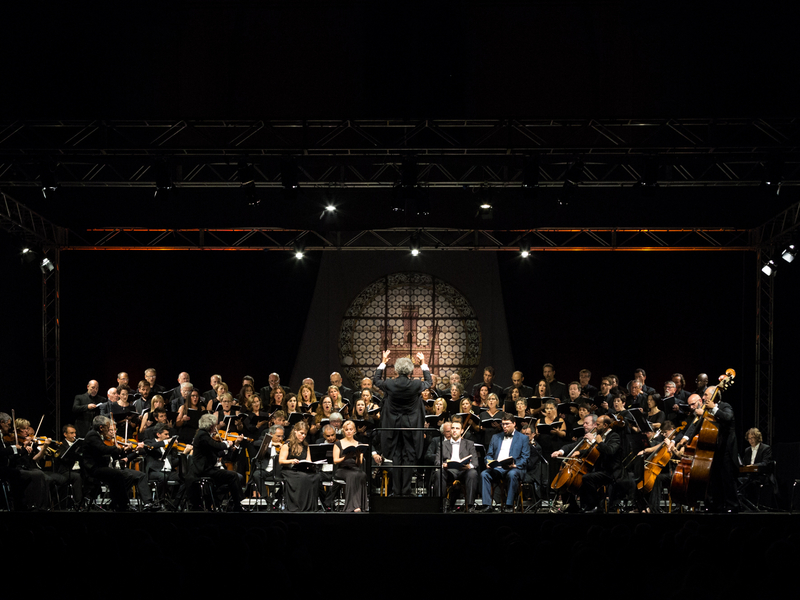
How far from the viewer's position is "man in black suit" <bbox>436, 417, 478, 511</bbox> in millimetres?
10141

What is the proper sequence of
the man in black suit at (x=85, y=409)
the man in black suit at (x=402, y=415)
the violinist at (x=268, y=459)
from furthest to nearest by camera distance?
the man in black suit at (x=85, y=409), the violinist at (x=268, y=459), the man in black suit at (x=402, y=415)

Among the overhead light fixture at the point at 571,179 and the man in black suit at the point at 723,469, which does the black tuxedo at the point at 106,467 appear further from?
the man in black suit at the point at 723,469

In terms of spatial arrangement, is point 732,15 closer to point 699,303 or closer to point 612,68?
point 612,68

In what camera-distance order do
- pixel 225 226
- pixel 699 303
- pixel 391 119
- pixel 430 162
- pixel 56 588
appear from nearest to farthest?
pixel 56 588, pixel 391 119, pixel 430 162, pixel 225 226, pixel 699 303

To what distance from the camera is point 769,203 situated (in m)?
12.5

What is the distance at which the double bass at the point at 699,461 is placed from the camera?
9062 mm

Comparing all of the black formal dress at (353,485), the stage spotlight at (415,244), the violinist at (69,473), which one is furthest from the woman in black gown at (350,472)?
the stage spotlight at (415,244)

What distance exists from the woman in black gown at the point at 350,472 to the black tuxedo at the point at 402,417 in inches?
24.9

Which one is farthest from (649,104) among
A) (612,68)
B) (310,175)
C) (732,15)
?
(310,175)

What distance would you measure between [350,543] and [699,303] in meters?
8.72

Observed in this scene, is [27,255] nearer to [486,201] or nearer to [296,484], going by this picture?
[296,484]

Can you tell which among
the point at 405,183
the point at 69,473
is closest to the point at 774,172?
the point at 405,183

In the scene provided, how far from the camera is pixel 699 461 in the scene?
30.2 ft

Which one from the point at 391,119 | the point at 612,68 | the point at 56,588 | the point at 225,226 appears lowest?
the point at 56,588
